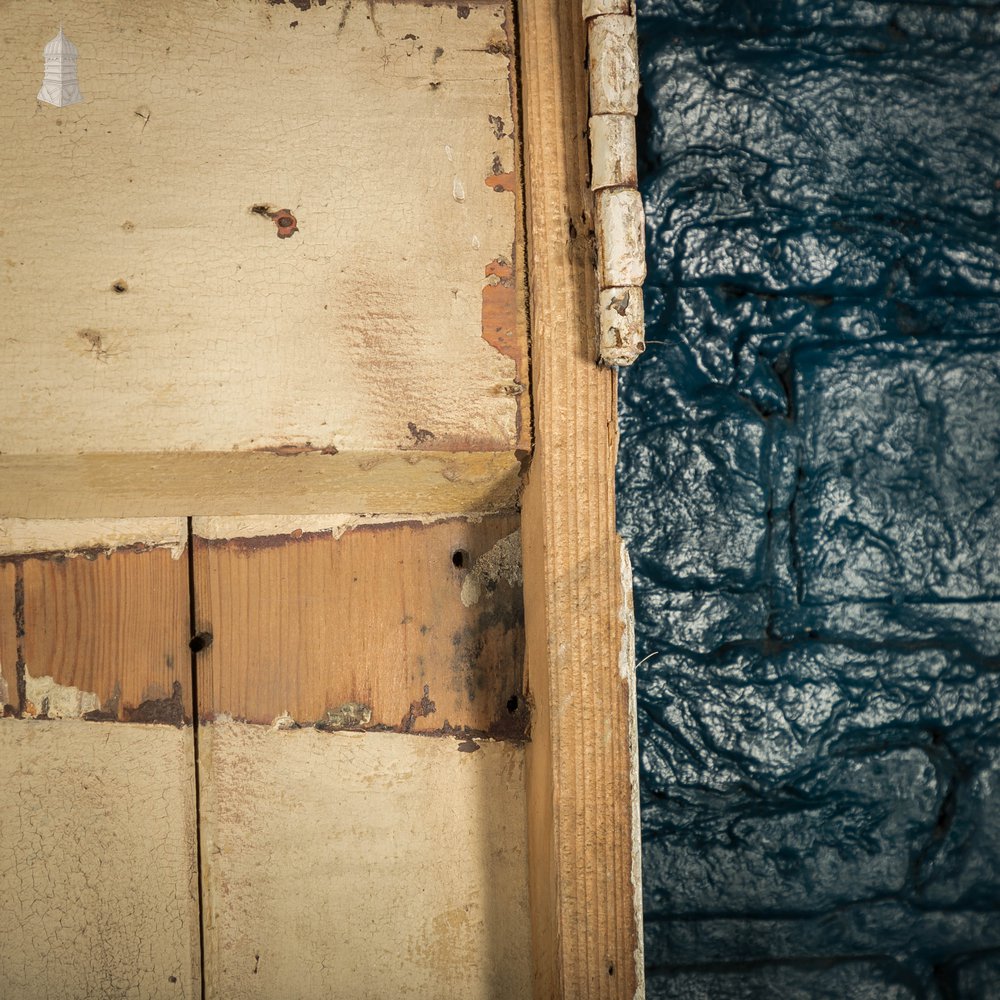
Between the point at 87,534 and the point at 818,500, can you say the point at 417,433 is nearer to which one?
the point at 87,534

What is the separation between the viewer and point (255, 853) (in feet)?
2.31

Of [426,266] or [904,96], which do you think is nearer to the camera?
[426,266]

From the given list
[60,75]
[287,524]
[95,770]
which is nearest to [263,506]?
[287,524]

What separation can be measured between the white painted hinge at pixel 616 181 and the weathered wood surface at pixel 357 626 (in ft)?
0.73

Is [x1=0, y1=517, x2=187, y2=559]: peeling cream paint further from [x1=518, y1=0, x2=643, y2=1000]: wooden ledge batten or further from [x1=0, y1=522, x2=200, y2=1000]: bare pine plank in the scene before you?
[x1=518, y1=0, x2=643, y2=1000]: wooden ledge batten

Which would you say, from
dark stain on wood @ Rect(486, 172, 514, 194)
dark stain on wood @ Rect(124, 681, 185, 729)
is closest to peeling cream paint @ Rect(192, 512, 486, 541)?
dark stain on wood @ Rect(124, 681, 185, 729)

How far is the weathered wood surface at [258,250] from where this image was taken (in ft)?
2.10

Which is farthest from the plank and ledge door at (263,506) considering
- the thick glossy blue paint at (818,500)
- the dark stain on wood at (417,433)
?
the thick glossy blue paint at (818,500)

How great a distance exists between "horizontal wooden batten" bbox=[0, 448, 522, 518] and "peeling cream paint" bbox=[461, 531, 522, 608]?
3 centimetres

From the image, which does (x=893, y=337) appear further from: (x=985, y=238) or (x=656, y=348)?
(x=656, y=348)

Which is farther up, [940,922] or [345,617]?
[345,617]

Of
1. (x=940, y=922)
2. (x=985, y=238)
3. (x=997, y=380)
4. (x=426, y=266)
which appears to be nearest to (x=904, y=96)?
(x=985, y=238)

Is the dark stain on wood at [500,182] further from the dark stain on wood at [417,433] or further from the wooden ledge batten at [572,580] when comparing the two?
the dark stain on wood at [417,433]

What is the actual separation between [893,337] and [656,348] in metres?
0.27
